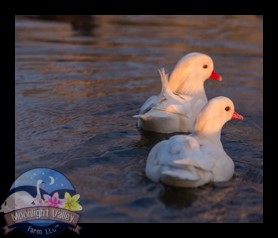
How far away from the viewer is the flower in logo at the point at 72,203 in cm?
487

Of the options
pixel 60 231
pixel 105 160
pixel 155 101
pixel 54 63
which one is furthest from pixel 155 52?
pixel 60 231

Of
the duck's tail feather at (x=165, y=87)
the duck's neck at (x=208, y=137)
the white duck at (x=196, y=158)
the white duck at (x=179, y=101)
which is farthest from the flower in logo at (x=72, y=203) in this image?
the duck's tail feather at (x=165, y=87)

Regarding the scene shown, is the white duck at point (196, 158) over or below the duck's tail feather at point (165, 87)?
below

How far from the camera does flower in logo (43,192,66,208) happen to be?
189 inches

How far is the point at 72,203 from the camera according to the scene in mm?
4918

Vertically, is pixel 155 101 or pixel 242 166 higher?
pixel 155 101

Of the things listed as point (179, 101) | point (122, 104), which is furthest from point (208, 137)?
point (122, 104)

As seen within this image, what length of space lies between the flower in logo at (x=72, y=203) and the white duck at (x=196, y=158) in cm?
78

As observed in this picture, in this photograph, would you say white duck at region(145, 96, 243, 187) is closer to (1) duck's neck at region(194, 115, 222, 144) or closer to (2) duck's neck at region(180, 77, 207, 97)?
(1) duck's neck at region(194, 115, 222, 144)

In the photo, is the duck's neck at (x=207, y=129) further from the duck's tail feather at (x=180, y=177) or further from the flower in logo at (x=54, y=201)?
the flower in logo at (x=54, y=201)

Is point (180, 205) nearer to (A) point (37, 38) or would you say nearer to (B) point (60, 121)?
(B) point (60, 121)

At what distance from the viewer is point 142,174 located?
223 inches

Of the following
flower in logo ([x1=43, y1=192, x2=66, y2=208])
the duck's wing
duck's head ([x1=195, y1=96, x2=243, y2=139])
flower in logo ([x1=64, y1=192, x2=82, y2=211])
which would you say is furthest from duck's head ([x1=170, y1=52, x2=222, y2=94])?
flower in logo ([x1=43, y1=192, x2=66, y2=208])
